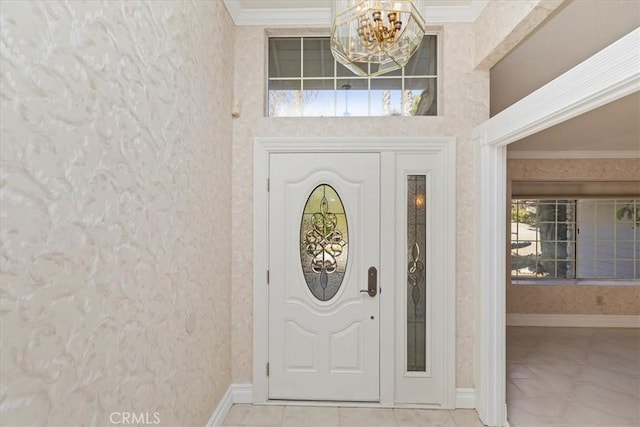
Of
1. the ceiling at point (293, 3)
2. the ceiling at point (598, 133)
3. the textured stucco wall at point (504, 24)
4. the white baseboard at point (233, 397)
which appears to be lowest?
the white baseboard at point (233, 397)

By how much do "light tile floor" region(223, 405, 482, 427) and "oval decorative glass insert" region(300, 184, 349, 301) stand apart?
830 mm

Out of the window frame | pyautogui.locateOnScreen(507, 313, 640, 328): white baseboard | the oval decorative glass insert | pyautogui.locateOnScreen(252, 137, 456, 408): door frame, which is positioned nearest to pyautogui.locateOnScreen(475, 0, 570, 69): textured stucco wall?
pyautogui.locateOnScreen(252, 137, 456, 408): door frame

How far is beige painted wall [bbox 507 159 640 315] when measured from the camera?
507 cm

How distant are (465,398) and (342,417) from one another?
0.95 metres

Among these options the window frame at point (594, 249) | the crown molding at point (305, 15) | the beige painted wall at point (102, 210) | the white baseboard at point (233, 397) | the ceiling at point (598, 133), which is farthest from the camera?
the window frame at point (594, 249)

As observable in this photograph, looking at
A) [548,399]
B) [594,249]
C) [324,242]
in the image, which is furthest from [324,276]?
[594,249]

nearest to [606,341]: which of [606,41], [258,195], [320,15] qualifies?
[606,41]

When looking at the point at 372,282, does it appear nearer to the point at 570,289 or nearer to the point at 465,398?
the point at 465,398

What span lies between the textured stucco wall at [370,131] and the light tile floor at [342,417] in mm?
234

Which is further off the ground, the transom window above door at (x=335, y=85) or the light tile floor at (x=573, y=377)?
the transom window above door at (x=335, y=85)

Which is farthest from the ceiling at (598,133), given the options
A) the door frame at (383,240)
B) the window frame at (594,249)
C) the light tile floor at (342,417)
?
the light tile floor at (342,417)

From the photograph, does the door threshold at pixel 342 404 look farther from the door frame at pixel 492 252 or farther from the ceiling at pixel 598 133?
the ceiling at pixel 598 133

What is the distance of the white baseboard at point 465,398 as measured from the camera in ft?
8.41
